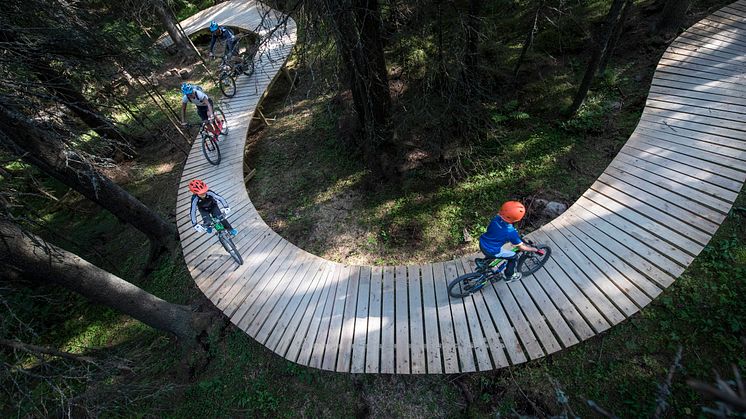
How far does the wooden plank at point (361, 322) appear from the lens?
567 cm

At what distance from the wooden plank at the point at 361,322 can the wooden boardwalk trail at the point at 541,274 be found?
0.02 meters

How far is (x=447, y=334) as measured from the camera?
5703 mm

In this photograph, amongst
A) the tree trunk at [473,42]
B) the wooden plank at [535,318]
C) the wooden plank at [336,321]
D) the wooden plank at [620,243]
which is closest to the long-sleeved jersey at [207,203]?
the wooden plank at [336,321]

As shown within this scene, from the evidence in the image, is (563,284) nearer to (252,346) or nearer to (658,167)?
(658,167)

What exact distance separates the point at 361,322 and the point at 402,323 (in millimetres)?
796

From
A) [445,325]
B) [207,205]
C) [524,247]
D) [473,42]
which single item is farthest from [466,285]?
[473,42]

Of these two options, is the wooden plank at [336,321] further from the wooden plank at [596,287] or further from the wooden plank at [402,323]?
the wooden plank at [596,287]

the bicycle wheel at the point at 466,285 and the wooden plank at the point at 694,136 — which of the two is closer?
the bicycle wheel at the point at 466,285

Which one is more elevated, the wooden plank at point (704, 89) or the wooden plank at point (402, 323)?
the wooden plank at point (704, 89)

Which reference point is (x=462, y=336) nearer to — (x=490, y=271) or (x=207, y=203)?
(x=490, y=271)

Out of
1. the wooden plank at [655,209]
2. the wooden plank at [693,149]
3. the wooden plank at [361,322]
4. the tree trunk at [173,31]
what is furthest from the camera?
the tree trunk at [173,31]

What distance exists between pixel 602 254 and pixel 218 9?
2612cm

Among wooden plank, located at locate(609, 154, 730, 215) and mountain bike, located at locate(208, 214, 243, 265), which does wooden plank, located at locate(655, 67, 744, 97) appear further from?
mountain bike, located at locate(208, 214, 243, 265)

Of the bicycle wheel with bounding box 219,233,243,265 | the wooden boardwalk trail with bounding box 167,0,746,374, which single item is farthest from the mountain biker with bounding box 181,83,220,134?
the bicycle wheel with bounding box 219,233,243,265
